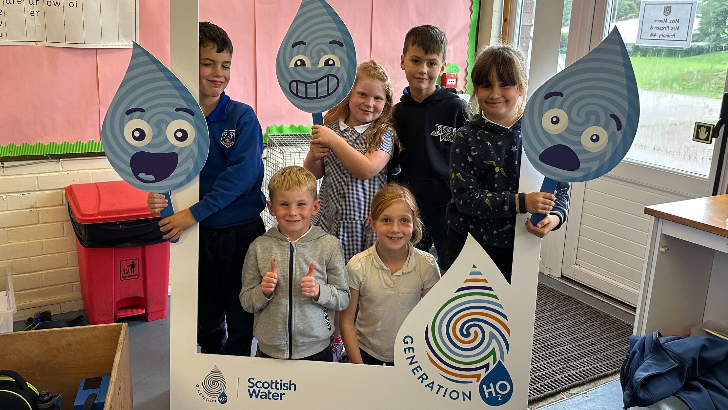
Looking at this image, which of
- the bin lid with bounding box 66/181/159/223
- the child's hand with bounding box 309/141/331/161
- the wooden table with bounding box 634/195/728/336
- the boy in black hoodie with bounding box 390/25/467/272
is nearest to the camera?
the child's hand with bounding box 309/141/331/161

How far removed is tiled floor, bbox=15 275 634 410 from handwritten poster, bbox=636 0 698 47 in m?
1.66

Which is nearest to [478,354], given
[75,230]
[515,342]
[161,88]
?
[515,342]

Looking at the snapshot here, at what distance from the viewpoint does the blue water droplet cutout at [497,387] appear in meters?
1.68

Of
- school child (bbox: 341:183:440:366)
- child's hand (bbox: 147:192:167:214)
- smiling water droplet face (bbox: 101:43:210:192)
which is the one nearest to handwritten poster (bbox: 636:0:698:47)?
school child (bbox: 341:183:440:366)

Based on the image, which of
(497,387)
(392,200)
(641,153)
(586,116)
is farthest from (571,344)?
(586,116)

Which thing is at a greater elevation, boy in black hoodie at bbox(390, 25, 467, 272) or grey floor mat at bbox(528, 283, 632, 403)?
boy in black hoodie at bbox(390, 25, 467, 272)

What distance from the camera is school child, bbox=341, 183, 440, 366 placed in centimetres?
172

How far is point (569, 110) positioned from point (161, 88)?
102 centimetres

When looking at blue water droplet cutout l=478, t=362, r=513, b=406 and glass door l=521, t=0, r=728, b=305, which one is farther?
glass door l=521, t=0, r=728, b=305

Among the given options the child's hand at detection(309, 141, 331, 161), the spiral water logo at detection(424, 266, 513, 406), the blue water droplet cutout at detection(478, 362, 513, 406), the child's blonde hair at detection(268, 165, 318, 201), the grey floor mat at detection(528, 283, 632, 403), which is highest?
the child's hand at detection(309, 141, 331, 161)

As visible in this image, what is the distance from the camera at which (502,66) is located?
1.63m

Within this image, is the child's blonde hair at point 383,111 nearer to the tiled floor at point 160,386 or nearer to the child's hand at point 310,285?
the child's hand at point 310,285

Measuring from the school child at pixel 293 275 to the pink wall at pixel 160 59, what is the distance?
1.58 metres

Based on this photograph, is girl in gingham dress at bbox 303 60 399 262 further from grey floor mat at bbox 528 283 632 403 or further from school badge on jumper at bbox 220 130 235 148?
grey floor mat at bbox 528 283 632 403
